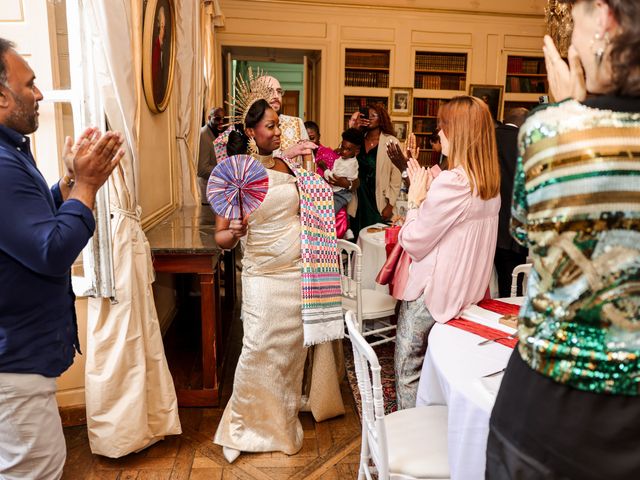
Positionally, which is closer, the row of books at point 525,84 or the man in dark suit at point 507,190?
the man in dark suit at point 507,190

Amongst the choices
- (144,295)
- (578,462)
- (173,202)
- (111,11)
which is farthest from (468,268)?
(173,202)

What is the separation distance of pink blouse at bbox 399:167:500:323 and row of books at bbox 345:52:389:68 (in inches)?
243

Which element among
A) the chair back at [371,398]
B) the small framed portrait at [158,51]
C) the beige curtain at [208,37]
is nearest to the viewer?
the chair back at [371,398]

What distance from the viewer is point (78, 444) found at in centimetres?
261

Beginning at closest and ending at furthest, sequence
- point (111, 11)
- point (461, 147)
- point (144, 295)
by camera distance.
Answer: point (461, 147) < point (111, 11) < point (144, 295)

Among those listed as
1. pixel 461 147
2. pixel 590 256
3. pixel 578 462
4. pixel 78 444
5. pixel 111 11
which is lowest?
pixel 78 444

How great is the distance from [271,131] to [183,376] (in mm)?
1756

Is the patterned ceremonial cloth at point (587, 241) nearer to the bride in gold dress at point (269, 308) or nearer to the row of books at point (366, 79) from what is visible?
the bride in gold dress at point (269, 308)

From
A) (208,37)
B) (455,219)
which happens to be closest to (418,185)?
(455,219)

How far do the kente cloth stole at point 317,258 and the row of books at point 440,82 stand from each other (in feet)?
20.0

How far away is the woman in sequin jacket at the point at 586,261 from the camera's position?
858 millimetres

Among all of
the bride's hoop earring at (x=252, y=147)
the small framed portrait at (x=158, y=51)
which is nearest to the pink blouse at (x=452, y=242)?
the bride's hoop earring at (x=252, y=147)

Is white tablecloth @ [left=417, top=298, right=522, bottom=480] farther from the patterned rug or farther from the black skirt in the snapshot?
the patterned rug

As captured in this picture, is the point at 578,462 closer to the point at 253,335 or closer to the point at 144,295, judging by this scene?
the point at 253,335
